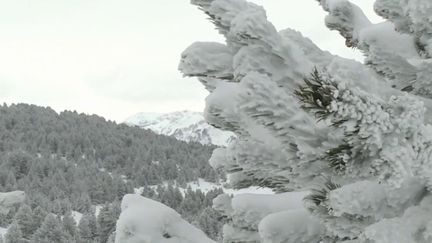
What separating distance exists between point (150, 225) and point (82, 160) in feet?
542

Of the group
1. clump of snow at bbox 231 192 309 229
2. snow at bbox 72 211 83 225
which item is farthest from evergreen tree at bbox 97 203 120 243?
clump of snow at bbox 231 192 309 229

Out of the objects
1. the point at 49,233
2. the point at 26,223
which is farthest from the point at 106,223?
the point at 26,223

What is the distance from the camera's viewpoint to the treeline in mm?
131762

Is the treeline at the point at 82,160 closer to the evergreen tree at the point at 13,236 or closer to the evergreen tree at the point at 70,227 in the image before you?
the evergreen tree at the point at 70,227

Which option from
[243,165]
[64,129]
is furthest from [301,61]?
[64,129]

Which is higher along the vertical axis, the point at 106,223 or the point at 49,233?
the point at 49,233

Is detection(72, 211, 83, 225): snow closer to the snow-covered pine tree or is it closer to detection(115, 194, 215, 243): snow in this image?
detection(115, 194, 215, 243): snow

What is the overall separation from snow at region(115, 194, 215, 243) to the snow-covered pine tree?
314 millimetres

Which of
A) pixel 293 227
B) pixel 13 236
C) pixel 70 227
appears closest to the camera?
pixel 293 227

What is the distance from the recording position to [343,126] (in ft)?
6.56

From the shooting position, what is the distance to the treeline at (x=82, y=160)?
131762 mm

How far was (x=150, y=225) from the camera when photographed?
3527 millimetres

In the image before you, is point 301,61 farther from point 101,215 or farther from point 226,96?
point 101,215

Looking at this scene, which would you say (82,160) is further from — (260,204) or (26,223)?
(260,204)
